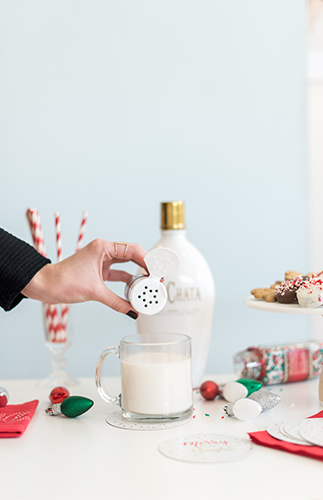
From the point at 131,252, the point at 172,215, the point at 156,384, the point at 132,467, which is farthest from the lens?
the point at 172,215

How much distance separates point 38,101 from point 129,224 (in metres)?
0.36

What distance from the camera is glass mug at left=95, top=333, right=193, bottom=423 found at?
703mm

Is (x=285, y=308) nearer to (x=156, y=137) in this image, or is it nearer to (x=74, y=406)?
(x=74, y=406)

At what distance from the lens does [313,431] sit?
0.63 m

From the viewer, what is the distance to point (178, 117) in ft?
4.06

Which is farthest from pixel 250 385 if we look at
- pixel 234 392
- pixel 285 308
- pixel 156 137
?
pixel 156 137

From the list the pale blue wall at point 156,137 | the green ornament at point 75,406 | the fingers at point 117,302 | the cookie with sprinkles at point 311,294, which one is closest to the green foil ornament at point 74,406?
the green ornament at point 75,406

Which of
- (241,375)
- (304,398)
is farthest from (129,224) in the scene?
(304,398)

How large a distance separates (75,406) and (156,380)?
0.45 ft

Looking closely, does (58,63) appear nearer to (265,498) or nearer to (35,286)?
(35,286)

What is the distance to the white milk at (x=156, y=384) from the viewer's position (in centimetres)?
70

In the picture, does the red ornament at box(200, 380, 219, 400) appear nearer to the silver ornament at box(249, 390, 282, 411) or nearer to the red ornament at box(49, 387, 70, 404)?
the silver ornament at box(249, 390, 282, 411)

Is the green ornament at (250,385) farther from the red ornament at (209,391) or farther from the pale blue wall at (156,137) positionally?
the pale blue wall at (156,137)

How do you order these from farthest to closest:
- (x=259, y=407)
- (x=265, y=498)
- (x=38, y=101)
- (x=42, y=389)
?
1. (x=38, y=101)
2. (x=42, y=389)
3. (x=259, y=407)
4. (x=265, y=498)
